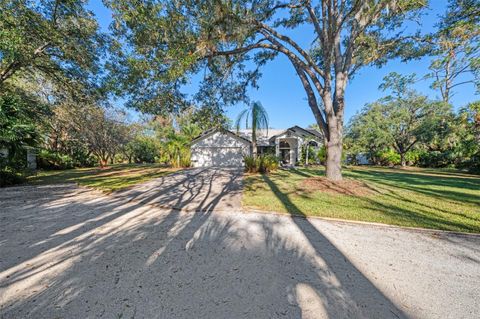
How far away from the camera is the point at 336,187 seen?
7.11 m

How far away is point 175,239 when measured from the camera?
3191 millimetres

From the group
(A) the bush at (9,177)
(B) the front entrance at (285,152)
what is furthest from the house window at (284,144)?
(A) the bush at (9,177)

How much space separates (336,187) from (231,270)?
20.4 feet

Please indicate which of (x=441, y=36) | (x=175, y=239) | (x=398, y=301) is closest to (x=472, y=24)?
(x=441, y=36)

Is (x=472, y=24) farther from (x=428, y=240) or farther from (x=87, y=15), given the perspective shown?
(x=87, y=15)

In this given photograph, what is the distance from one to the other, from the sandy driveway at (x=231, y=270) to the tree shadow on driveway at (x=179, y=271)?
1cm

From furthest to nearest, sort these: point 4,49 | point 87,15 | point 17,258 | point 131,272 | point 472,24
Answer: point 87,15
point 4,49
point 472,24
point 17,258
point 131,272

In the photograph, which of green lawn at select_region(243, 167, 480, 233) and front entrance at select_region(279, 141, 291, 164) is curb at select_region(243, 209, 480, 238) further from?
front entrance at select_region(279, 141, 291, 164)

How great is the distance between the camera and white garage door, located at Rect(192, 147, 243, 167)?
19.2 m

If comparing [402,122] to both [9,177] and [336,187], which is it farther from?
[9,177]

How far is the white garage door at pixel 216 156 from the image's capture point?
19219 millimetres

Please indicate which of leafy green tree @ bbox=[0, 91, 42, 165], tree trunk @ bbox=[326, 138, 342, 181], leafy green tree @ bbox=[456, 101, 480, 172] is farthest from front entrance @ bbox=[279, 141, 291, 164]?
leafy green tree @ bbox=[0, 91, 42, 165]

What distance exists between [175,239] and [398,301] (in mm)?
3117

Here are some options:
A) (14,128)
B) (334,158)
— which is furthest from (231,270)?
(14,128)
